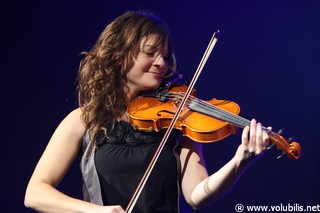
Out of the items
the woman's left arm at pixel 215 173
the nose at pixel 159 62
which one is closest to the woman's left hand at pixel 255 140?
the woman's left arm at pixel 215 173

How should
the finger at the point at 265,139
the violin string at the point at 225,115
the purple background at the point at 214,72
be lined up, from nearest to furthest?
1. the finger at the point at 265,139
2. the violin string at the point at 225,115
3. the purple background at the point at 214,72

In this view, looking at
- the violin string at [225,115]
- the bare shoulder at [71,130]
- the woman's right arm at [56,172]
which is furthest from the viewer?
the bare shoulder at [71,130]

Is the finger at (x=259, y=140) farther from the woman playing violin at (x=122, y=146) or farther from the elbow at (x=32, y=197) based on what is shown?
the elbow at (x=32, y=197)

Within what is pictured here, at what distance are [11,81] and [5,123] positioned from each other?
242 mm

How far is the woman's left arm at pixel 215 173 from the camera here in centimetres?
145

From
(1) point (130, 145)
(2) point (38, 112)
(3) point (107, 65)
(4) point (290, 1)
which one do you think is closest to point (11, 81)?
(2) point (38, 112)

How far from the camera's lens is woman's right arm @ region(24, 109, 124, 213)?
1.67 m

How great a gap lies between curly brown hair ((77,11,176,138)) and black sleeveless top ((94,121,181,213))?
104mm

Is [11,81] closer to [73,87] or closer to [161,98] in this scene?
[73,87]

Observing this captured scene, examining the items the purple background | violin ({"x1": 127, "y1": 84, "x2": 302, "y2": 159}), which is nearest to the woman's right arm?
violin ({"x1": 127, "y1": 84, "x2": 302, "y2": 159})

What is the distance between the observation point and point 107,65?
1.96 metres

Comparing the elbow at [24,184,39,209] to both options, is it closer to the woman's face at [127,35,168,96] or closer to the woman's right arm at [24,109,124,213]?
the woman's right arm at [24,109,124,213]

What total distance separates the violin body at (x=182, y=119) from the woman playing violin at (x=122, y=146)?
4cm

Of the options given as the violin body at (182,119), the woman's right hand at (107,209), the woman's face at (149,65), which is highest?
the woman's face at (149,65)
